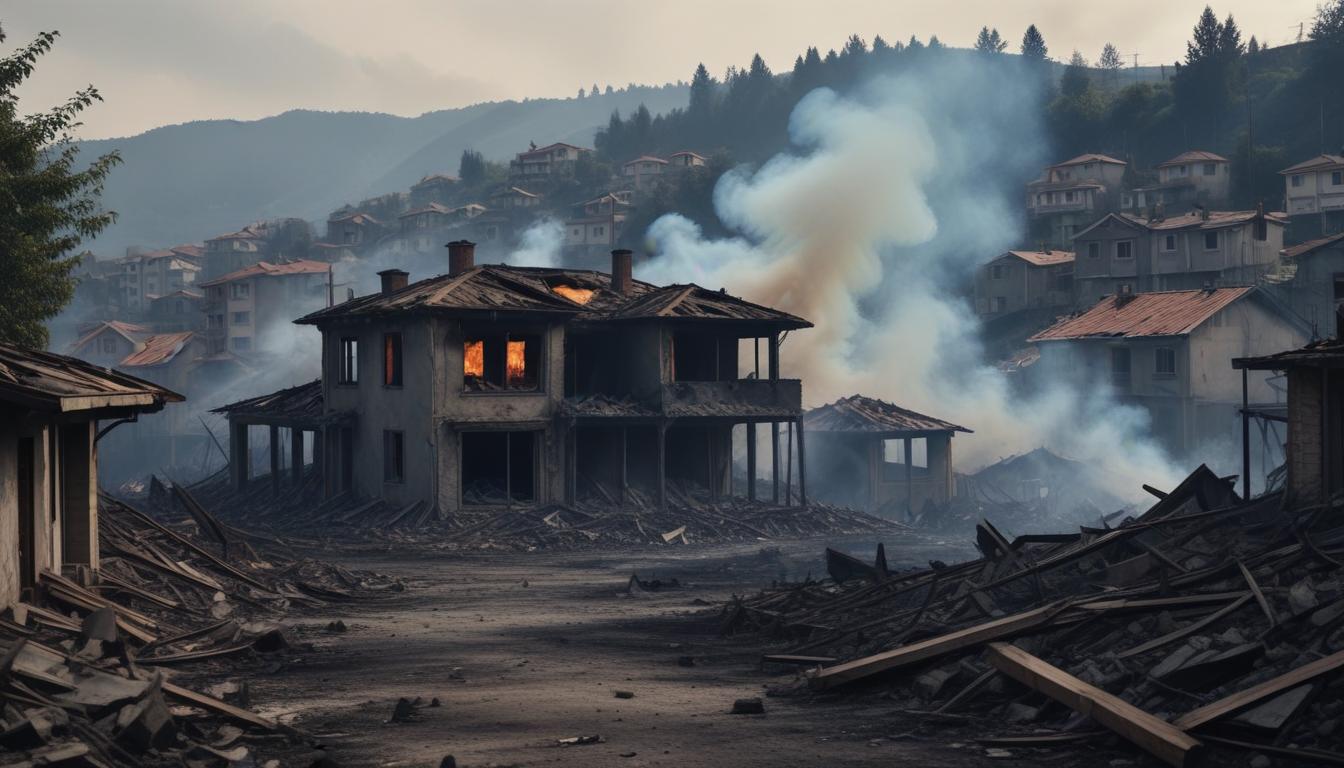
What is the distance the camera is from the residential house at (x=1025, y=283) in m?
89.1

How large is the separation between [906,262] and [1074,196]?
41.7 ft

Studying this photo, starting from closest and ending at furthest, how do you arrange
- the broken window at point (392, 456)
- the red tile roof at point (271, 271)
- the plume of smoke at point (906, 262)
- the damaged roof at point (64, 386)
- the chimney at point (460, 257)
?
the damaged roof at point (64, 386) → the broken window at point (392, 456) → the chimney at point (460, 257) → the plume of smoke at point (906, 262) → the red tile roof at point (271, 271)

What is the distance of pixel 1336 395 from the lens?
19.5m

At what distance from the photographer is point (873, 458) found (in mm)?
52094

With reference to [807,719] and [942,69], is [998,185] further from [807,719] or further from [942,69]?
[807,719]

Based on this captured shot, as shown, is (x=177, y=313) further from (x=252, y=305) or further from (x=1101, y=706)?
(x=1101, y=706)

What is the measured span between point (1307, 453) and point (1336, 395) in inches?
32.8

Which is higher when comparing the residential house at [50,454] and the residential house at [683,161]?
the residential house at [683,161]

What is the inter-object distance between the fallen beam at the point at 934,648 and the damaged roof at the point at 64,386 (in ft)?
27.8

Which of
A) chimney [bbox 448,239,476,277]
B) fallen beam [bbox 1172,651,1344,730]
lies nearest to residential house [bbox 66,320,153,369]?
chimney [bbox 448,239,476,277]

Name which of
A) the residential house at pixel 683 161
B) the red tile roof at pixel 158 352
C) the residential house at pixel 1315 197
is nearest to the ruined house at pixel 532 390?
the red tile roof at pixel 158 352

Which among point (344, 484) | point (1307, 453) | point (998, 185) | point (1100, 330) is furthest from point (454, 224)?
point (1307, 453)

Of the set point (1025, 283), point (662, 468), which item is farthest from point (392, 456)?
point (1025, 283)

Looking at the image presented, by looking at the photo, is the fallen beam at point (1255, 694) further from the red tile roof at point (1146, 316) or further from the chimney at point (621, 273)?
the red tile roof at point (1146, 316)
